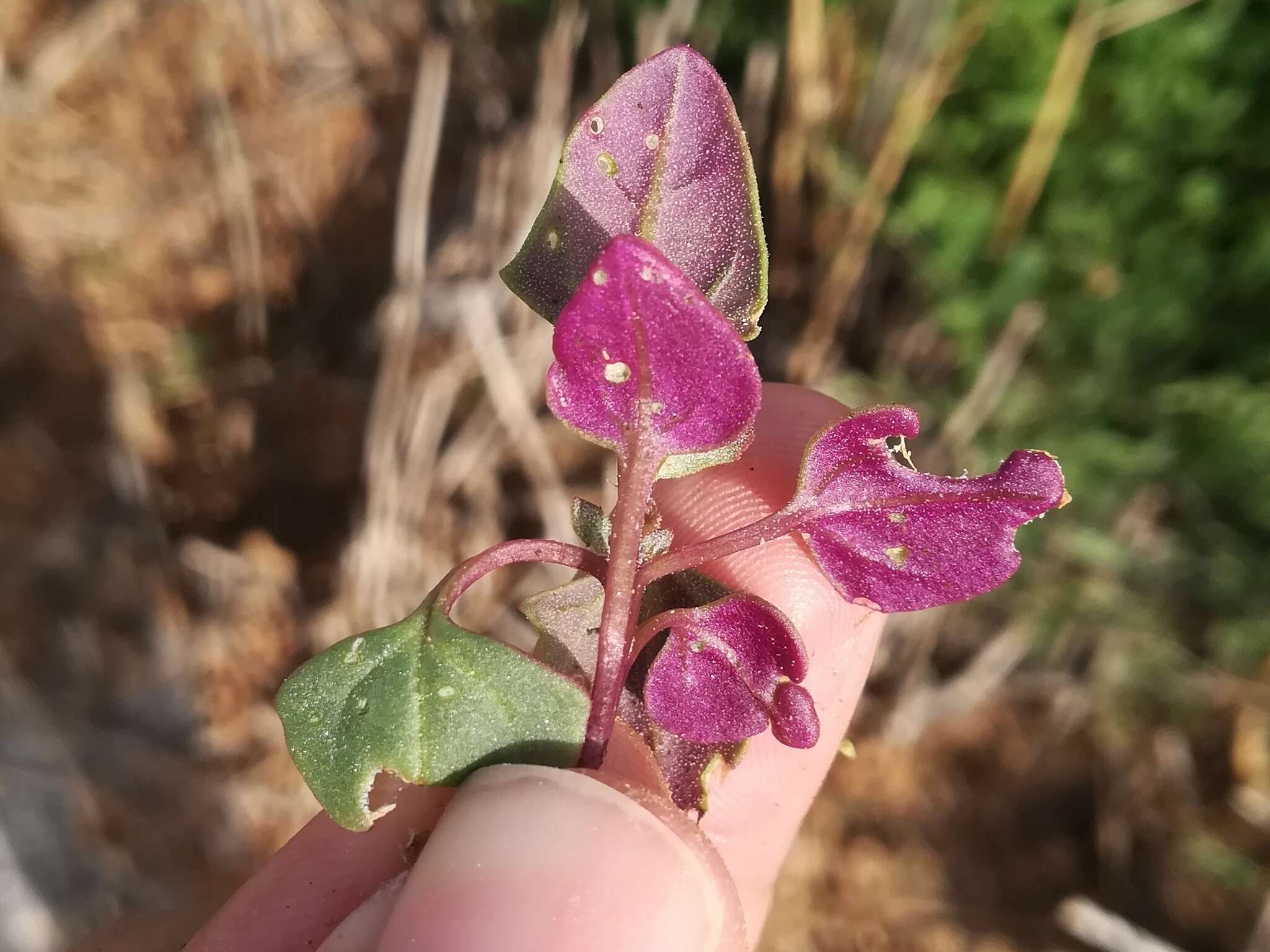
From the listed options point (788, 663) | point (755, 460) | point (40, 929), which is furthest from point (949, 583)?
point (40, 929)

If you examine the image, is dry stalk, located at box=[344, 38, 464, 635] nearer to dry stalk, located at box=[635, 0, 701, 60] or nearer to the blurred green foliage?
dry stalk, located at box=[635, 0, 701, 60]

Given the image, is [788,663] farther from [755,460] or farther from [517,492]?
[517,492]

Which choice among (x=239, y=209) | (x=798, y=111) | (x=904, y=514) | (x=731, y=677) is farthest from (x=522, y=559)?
(x=239, y=209)

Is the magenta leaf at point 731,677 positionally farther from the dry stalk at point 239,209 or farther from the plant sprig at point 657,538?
the dry stalk at point 239,209

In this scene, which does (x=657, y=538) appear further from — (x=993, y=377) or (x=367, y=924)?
(x=993, y=377)

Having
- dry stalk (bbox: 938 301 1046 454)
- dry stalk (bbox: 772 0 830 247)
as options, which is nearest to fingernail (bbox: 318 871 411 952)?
dry stalk (bbox: 938 301 1046 454)

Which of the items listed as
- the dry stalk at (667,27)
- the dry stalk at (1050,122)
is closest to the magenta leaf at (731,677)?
the dry stalk at (1050,122)
